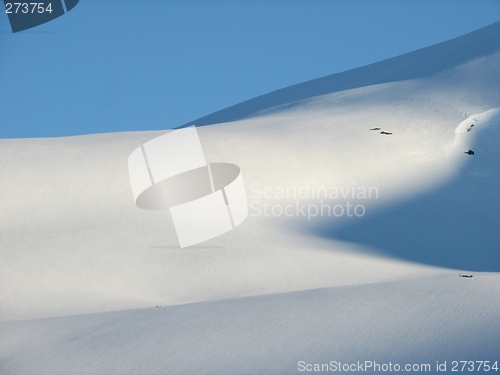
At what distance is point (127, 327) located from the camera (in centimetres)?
914

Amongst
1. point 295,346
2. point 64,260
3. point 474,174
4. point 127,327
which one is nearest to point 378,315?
point 295,346

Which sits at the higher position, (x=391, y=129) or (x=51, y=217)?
(x=51, y=217)

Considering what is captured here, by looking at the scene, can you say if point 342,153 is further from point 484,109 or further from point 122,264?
point 122,264

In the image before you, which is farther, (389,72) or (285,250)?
(389,72)

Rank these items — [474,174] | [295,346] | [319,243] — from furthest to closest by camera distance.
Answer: [474,174] → [319,243] → [295,346]

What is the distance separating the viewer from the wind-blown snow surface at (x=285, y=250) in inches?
326

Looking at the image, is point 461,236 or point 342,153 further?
point 342,153

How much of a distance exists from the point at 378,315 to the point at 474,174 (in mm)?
10311

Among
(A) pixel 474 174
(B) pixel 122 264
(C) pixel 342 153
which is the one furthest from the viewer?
(C) pixel 342 153

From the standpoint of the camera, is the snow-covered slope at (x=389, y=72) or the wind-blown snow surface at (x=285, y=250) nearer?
the wind-blown snow surface at (x=285, y=250)

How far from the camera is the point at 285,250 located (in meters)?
13.8

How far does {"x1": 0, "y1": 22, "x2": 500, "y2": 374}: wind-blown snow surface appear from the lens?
8.28m

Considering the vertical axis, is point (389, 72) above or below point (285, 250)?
below

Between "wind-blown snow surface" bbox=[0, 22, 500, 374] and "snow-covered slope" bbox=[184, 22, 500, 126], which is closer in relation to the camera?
"wind-blown snow surface" bbox=[0, 22, 500, 374]
